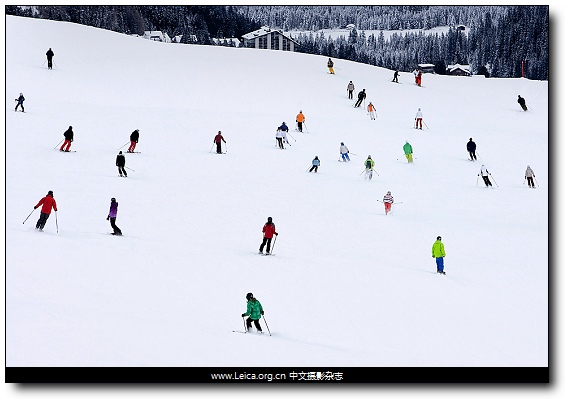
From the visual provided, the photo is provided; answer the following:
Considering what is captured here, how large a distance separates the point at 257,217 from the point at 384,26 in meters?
5.91

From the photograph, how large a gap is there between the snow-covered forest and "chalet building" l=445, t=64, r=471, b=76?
294 mm

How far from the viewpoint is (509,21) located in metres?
20.4

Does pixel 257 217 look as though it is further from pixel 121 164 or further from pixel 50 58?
pixel 50 58

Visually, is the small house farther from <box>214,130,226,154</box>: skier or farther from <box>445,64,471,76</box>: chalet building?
<box>445,64,471,76</box>: chalet building

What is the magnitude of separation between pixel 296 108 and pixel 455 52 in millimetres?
6648

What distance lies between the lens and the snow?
13758 millimetres

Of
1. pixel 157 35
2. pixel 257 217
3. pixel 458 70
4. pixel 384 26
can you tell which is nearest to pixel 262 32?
pixel 384 26

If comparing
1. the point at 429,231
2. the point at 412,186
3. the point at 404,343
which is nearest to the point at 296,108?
the point at 412,186

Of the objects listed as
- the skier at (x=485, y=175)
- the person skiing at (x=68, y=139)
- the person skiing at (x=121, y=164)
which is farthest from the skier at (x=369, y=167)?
the person skiing at (x=68, y=139)

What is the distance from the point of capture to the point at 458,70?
129ft

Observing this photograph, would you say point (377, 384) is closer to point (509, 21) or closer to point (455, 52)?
point (509, 21)

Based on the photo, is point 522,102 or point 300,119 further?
point 522,102

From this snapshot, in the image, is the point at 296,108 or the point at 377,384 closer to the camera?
the point at 377,384

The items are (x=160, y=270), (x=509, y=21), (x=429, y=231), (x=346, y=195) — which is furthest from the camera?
(x=346, y=195)
